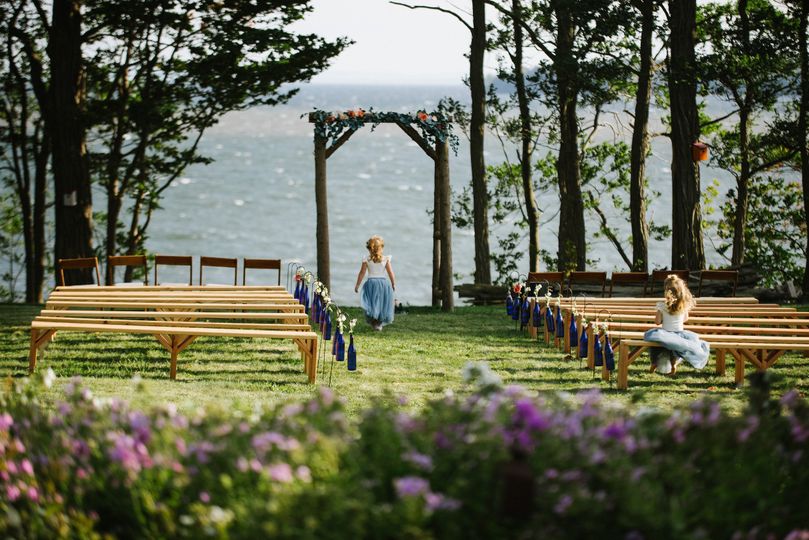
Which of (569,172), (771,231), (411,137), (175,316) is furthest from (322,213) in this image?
(771,231)

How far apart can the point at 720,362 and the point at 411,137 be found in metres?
6.37

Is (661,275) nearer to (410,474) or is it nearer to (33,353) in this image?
(33,353)

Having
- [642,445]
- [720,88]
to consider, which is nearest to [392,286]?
[642,445]

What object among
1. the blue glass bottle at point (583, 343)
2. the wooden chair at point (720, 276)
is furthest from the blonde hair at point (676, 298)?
the wooden chair at point (720, 276)

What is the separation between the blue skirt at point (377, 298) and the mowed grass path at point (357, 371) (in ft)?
0.88

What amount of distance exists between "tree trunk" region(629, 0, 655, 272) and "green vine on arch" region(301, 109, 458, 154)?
6080 millimetres

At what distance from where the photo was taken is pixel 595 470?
12.8 feet

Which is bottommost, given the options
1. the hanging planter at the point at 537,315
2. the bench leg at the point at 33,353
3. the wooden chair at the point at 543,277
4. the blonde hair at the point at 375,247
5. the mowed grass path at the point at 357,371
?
the mowed grass path at the point at 357,371

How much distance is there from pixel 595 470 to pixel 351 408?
4.23m

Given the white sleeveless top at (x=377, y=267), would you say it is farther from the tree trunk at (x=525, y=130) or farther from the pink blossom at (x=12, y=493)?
the tree trunk at (x=525, y=130)

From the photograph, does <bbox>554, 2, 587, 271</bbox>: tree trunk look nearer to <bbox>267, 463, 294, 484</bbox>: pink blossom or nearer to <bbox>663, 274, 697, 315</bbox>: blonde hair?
<bbox>663, 274, 697, 315</bbox>: blonde hair

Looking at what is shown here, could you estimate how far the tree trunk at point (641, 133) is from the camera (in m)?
18.8

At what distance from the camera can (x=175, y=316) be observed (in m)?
10.1

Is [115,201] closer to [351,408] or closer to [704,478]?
[351,408]
